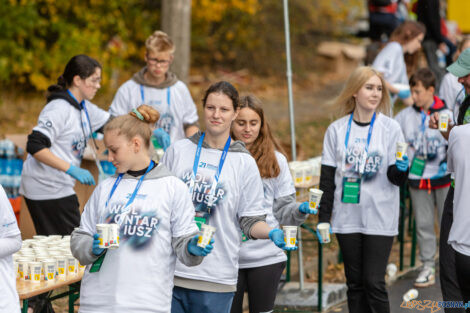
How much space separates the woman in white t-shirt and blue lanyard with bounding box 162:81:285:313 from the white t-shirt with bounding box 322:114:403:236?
1351 millimetres

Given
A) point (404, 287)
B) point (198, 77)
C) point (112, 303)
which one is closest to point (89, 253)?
point (112, 303)

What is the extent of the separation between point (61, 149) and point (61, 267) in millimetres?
1471

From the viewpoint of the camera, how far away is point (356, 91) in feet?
19.2

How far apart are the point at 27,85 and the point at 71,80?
8974 millimetres

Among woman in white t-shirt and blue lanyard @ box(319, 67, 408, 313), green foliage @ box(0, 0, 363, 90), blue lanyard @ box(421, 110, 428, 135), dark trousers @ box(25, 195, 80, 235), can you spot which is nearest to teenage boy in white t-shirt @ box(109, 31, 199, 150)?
dark trousers @ box(25, 195, 80, 235)

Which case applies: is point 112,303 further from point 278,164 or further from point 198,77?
point 198,77

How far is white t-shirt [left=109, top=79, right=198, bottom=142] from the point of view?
7.30m

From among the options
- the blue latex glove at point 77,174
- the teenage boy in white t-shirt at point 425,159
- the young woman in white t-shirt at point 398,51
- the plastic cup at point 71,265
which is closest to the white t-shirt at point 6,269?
the plastic cup at point 71,265

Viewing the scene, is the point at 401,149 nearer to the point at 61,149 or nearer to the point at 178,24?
the point at 61,149

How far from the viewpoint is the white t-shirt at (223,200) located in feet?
14.6

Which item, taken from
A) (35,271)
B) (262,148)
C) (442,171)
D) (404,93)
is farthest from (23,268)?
(404,93)

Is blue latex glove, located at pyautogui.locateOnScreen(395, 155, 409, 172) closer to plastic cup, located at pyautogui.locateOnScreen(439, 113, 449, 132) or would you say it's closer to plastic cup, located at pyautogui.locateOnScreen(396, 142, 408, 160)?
plastic cup, located at pyautogui.locateOnScreen(396, 142, 408, 160)

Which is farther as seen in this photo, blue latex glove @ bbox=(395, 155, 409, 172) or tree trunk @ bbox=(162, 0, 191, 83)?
tree trunk @ bbox=(162, 0, 191, 83)

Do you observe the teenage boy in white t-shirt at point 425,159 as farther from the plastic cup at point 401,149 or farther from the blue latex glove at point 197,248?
the blue latex glove at point 197,248
